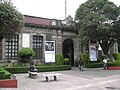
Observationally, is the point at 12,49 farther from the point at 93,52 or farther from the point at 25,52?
the point at 93,52

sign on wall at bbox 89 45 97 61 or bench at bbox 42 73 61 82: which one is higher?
sign on wall at bbox 89 45 97 61

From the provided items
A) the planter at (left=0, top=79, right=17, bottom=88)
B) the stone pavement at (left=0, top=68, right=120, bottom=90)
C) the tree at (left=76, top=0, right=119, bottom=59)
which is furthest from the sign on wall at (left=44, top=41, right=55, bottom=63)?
the planter at (left=0, top=79, right=17, bottom=88)

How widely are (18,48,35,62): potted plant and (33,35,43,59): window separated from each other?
153 cm

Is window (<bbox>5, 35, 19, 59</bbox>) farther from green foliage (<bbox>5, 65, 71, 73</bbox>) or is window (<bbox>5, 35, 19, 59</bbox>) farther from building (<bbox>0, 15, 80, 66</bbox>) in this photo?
green foliage (<bbox>5, 65, 71, 73</bbox>)

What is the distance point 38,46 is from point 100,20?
816 cm

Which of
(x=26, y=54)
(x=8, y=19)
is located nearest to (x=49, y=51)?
(x=26, y=54)

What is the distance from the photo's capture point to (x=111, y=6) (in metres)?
25.3

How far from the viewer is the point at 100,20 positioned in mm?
24141

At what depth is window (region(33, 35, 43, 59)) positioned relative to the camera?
1063 inches

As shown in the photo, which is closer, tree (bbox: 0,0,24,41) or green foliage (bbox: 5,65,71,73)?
tree (bbox: 0,0,24,41)

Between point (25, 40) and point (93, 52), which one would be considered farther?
point (93, 52)

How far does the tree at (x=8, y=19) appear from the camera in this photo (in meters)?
13.7

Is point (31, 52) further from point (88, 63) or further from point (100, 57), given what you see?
point (100, 57)

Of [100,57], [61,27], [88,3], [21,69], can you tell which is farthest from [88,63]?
[21,69]
